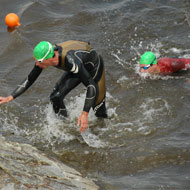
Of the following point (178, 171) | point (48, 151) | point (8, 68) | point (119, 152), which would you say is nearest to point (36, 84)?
point (8, 68)

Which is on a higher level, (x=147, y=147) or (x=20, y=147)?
(x=20, y=147)

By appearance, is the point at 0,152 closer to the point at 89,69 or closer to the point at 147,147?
the point at 89,69

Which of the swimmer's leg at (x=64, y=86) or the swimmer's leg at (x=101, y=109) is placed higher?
the swimmer's leg at (x=64, y=86)

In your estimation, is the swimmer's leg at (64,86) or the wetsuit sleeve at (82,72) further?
the swimmer's leg at (64,86)

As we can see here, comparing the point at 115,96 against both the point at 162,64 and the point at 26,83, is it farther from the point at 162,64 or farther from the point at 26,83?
the point at 26,83

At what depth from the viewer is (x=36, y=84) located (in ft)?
29.7

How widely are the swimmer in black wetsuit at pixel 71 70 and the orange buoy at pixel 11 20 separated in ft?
19.2

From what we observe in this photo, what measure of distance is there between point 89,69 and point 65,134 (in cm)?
148

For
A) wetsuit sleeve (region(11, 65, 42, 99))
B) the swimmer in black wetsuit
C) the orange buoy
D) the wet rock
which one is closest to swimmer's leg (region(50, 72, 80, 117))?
the swimmer in black wetsuit

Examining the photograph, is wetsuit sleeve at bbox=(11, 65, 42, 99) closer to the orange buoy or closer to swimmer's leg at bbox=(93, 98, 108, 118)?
swimmer's leg at bbox=(93, 98, 108, 118)

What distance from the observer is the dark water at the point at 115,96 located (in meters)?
5.89

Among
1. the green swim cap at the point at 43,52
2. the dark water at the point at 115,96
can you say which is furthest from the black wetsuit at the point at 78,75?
the dark water at the point at 115,96

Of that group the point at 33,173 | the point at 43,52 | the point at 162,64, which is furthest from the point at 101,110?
the point at 162,64

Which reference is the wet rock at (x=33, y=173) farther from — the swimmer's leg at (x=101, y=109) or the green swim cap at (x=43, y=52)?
the swimmer's leg at (x=101, y=109)
